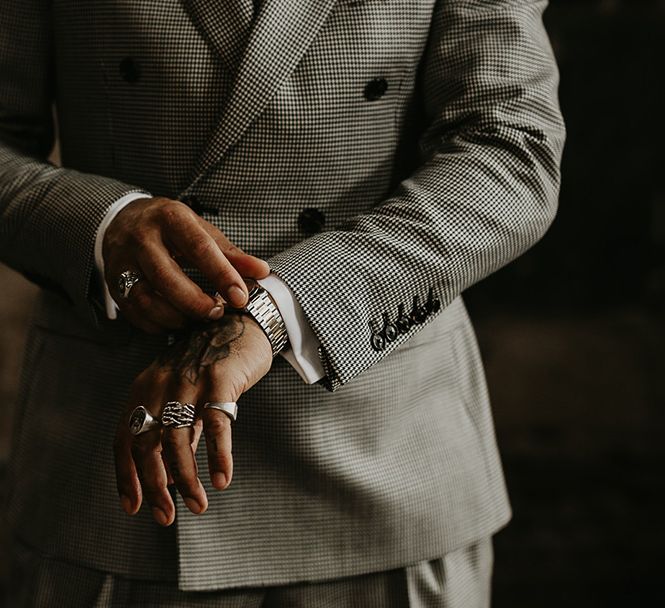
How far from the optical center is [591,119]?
2.56 metres

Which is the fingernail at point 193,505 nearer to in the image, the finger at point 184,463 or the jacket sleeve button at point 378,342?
the finger at point 184,463

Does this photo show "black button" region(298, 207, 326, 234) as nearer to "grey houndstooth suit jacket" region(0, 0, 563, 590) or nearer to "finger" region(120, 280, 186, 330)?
"grey houndstooth suit jacket" region(0, 0, 563, 590)

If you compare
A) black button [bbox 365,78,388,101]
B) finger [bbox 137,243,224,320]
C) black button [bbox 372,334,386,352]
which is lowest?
black button [bbox 372,334,386,352]

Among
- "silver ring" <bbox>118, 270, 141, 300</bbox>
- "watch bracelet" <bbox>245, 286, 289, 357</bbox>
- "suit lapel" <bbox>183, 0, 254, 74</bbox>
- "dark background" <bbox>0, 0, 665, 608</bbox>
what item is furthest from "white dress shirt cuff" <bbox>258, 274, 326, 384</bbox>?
"dark background" <bbox>0, 0, 665, 608</bbox>

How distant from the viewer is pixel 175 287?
79 cm

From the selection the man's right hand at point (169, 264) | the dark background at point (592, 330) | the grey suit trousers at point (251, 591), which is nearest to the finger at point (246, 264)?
the man's right hand at point (169, 264)

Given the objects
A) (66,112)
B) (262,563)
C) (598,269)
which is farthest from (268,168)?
(598,269)

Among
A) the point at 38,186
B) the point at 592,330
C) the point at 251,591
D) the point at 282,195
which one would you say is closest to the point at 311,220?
the point at 282,195

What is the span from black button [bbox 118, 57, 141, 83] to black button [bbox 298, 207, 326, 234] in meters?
0.22

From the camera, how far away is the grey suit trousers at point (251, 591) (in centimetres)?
98

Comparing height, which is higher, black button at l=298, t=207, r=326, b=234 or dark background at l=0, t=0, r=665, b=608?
black button at l=298, t=207, r=326, b=234

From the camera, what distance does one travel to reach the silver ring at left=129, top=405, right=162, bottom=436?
75 centimetres

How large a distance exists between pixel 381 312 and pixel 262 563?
1.02 ft

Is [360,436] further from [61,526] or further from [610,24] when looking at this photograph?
[610,24]
